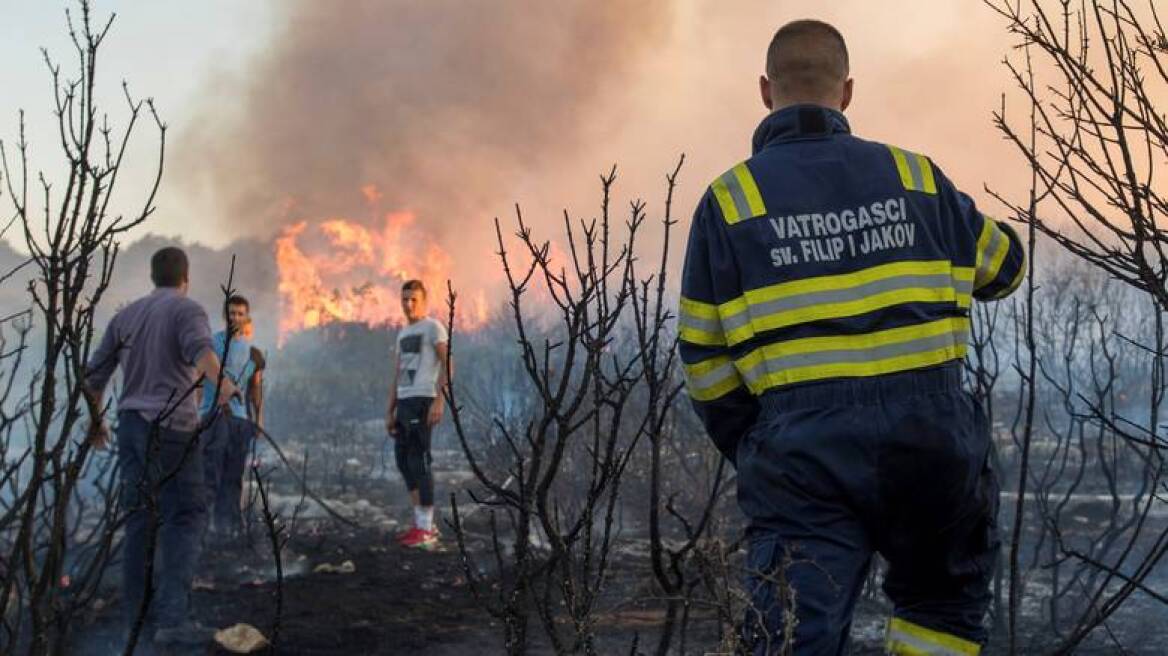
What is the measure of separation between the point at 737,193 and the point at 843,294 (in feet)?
1.09

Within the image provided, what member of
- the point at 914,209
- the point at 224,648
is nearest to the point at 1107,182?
the point at 914,209

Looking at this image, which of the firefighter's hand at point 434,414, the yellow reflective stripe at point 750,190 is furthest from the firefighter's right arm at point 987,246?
the firefighter's hand at point 434,414

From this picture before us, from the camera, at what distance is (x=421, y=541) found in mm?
6922

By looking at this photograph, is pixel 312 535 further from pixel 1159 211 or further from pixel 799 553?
pixel 1159 211

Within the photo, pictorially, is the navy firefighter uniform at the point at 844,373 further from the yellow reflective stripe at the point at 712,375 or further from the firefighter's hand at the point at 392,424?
the firefighter's hand at the point at 392,424

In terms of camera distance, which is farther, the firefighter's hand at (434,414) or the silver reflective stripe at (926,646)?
the firefighter's hand at (434,414)

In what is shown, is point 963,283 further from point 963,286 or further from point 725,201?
point 725,201

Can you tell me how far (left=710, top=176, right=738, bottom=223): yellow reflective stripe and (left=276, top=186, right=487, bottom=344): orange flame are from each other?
24.1m

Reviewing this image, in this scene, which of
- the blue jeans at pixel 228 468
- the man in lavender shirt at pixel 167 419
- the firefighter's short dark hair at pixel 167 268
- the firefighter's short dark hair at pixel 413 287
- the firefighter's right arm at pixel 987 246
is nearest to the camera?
the firefighter's right arm at pixel 987 246

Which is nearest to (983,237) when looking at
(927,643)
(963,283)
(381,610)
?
(963,283)

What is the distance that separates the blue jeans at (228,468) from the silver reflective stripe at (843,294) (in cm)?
526

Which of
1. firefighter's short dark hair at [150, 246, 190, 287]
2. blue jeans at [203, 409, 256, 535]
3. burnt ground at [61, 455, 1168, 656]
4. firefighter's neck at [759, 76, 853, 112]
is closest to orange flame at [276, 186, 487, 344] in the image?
blue jeans at [203, 409, 256, 535]

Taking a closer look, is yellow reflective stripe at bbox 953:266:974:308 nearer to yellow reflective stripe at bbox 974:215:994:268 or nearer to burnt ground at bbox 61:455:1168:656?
yellow reflective stripe at bbox 974:215:994:268

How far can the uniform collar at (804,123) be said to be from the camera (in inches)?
93.0
